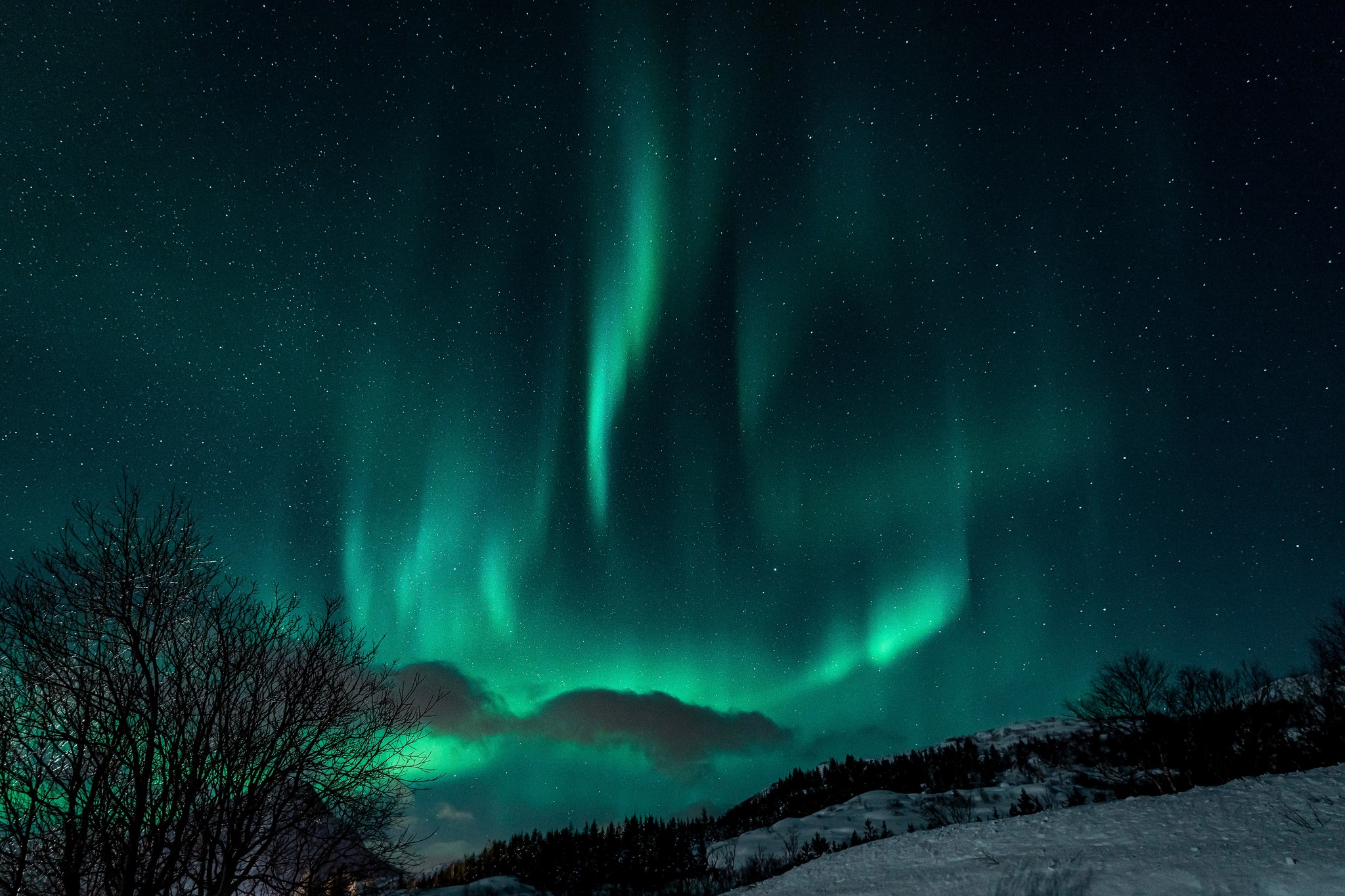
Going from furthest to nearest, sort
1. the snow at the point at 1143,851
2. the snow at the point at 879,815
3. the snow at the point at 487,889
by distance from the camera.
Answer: the snow at the point at 879,815
the snow at the point at 487,889
the snow at the point at 1143,851

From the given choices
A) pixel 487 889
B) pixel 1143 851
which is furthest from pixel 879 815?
pixel 1143 851

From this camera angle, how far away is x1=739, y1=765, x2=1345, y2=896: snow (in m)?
8.88

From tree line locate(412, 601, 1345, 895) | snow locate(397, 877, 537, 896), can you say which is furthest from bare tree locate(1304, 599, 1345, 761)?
snow locate(397, 877, 537, 896)

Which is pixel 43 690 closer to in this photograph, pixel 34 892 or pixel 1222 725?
pixel 34 892

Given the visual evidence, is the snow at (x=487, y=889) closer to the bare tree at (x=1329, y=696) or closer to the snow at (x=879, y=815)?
the snow at (x=879, y=815)

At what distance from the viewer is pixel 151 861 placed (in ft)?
32.6

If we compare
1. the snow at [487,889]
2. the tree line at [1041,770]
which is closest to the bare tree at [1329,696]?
the tree line at [1041,770]

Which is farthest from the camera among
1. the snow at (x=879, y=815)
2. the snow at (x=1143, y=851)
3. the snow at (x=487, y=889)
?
the snow at (x=879, y=815)

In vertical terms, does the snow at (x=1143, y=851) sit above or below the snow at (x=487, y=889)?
above

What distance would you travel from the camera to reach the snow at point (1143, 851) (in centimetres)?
888

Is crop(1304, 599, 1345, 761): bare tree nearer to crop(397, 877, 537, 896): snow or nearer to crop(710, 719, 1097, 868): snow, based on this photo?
crop(710, 719, 1097, 868): snow

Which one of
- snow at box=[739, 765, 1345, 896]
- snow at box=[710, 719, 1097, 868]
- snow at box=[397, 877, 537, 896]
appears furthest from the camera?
snow at box=[710, 719, 1097, 868]

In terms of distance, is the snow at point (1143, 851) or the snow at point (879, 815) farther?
the snow at point (879, 815)

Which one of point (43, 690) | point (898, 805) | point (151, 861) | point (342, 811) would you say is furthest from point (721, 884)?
point (43, 690)
